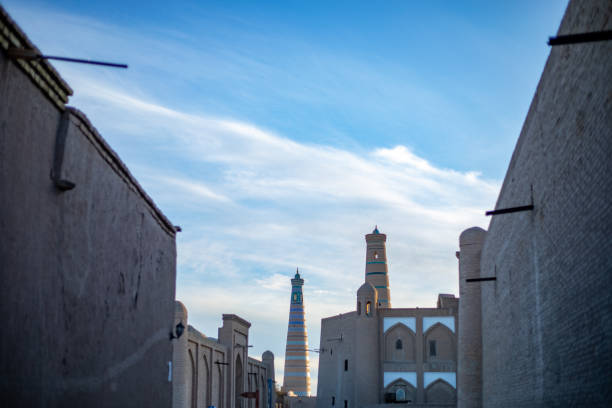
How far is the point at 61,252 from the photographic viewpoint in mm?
5863

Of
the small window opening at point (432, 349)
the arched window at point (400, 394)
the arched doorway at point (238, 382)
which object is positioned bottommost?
the arched window at point (400, 394)

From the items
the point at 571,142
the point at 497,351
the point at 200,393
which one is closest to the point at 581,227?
the point at 571,142

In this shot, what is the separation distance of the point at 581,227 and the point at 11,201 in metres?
6.03

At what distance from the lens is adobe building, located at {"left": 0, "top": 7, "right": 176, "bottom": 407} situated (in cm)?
495

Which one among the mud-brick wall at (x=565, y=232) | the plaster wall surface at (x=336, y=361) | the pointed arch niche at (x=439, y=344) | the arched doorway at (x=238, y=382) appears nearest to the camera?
the mud-brick wall at (x=565, y=232)

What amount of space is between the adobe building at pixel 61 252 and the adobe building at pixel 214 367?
1008 cm

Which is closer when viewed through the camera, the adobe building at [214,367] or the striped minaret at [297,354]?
the adobe building at [214,367]

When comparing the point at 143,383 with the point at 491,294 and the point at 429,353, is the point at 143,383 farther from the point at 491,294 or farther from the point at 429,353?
the point at 429,353

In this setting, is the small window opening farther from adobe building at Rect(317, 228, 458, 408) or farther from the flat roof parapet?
the flat roof parapet

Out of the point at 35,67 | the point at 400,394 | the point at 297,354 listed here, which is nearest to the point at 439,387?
the point at 400,394

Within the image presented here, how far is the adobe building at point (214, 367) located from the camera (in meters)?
19.9

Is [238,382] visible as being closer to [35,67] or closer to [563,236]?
[563,236]

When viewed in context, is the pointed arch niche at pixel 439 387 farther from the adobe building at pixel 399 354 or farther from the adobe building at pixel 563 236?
the adobe building at pixel 563 236

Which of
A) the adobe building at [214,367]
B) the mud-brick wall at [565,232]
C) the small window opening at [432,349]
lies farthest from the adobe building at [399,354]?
the mud-brick wall at [565,232]
